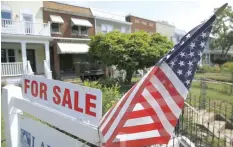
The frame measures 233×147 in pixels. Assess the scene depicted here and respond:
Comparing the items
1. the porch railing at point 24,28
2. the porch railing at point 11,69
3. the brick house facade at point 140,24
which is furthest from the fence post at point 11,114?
the brick house facade at point 140,24

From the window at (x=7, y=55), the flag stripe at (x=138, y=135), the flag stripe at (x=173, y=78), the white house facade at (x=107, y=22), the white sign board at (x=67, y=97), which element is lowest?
the flag stripe at (x=138, y=135)

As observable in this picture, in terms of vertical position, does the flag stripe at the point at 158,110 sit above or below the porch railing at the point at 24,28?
below

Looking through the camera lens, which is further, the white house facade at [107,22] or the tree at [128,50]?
the white house facade at [107,22]

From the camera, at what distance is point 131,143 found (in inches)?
70.9

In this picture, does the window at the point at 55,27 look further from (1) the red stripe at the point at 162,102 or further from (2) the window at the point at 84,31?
(1) the red stripe at the point at 162,102

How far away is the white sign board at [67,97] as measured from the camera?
6.07 feet

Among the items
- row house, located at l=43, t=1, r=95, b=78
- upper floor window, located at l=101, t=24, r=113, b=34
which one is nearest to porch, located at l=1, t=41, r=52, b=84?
row house, located at l=43, t=1, r=95, b=78

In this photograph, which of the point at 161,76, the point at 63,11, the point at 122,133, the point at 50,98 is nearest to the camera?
the point at 122,133

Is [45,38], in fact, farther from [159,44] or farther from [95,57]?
[159,44]

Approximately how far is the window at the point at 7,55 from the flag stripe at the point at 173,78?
1761 cm

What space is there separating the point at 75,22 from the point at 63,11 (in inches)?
55.4

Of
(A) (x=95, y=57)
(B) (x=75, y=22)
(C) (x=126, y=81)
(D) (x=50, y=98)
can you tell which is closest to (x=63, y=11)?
(B) (x=75, y=22)

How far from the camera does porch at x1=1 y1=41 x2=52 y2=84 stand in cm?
1512

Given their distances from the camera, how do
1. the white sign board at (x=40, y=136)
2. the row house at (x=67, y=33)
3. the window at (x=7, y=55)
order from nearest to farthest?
the white sign board at (x=40, y=136)
the window at (x=7, y=55)
the row house at (x=67, y=33)
